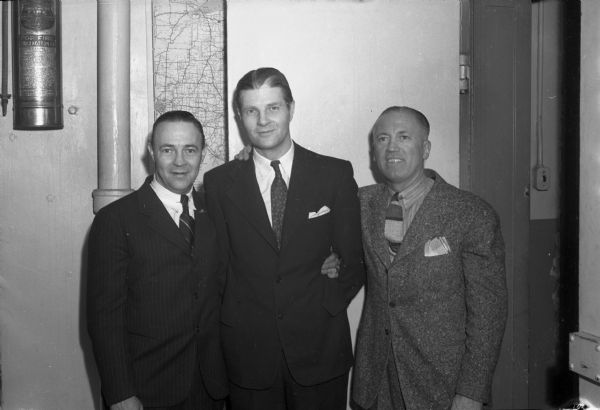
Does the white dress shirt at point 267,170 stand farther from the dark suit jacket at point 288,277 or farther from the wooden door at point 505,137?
the wooden door at point 505,137

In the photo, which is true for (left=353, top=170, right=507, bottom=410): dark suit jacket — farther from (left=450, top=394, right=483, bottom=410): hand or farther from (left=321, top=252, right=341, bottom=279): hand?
(left=321, top=252, right=341, bottom=279): hand

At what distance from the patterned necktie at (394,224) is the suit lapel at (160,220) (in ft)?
2.58

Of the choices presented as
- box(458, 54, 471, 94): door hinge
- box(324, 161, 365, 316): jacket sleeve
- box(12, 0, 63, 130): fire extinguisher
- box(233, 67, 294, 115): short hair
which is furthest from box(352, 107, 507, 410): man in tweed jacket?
box(12, 0, 63, 130): fire extinguisher

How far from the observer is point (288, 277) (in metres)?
1.89

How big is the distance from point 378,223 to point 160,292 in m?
0.89

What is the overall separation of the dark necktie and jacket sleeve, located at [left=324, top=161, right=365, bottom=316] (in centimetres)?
56

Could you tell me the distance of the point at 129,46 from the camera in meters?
2.57

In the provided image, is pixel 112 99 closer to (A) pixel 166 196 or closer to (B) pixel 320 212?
(A) pixel 166 196

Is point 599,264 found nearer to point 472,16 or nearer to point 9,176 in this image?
point 472,16

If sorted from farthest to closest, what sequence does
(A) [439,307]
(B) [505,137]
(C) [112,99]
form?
(B) [505,137], (C) [112,99], (A) [439,307]

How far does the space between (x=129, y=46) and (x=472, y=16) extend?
1.84 meters

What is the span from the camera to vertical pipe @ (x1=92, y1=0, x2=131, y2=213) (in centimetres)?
250

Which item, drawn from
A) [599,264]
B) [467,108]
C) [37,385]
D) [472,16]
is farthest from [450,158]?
[37,385]

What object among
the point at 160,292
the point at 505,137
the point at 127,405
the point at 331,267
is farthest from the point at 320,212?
the point at 505,137
